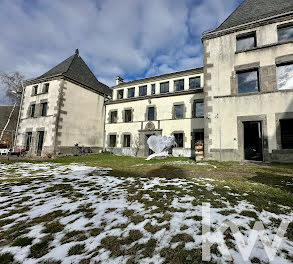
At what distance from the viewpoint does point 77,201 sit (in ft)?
10.7

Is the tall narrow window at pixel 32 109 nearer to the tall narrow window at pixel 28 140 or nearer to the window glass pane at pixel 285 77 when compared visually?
the tall narrow window at pixel 28 140

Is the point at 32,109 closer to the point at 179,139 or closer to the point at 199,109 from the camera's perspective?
the point at 179,139

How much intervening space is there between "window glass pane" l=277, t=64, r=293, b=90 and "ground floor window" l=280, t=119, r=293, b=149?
2075 millimetres

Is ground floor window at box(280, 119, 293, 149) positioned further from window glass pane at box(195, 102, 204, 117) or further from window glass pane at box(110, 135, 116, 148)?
window glass pane at box(110, 135, 116, 148)

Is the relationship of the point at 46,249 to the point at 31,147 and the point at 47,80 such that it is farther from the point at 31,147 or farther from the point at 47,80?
the point at 47,80

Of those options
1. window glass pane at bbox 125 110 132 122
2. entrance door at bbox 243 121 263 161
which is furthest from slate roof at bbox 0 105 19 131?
entrance door at bbox 243 121 263 161

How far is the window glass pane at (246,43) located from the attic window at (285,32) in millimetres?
1405

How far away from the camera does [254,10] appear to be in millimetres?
10898

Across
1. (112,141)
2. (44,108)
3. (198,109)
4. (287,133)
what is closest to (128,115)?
(112,141)

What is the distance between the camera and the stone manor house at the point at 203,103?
30.2ft

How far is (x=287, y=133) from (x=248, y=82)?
388 centimetres

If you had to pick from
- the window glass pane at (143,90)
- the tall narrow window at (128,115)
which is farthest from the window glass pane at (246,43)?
the tall narrow window at (128,115)

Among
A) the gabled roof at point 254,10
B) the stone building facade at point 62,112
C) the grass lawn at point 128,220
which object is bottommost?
the grass lawn at point 128,220

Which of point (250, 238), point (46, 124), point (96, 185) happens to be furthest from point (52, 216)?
point (46, 124)
